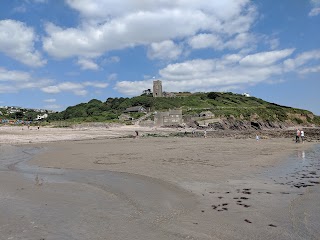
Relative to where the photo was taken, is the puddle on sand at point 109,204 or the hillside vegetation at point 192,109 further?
the hillside vegetation at point 192,109

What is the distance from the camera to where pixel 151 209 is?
7652 mm

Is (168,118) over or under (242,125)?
over

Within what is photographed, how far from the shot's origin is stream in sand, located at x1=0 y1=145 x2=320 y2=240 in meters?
5.95

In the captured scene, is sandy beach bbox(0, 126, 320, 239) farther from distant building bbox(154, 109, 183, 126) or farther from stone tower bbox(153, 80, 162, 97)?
stone tower bbox(153, 80, 162, 97)

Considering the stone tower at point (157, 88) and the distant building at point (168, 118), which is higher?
the stone tower at point (157, 88)

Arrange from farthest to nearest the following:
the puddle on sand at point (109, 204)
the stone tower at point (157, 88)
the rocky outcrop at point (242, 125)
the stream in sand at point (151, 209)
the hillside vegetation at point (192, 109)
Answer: the stone tower at point (157, 88) < the hillside vegetation at point (192, 109) < the rocky outcrop at point (242, 125) < the puddle on sand at point (109, 204) < the stream in sand at point (151, 209)

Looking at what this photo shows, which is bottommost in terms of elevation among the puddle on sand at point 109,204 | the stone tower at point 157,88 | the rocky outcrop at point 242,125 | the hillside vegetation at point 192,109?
the puddle on sand at point 109,204

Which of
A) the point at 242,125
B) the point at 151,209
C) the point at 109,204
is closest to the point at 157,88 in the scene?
the point at 242,125

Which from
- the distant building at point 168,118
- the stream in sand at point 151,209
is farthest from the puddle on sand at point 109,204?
the distant building at point 168,118

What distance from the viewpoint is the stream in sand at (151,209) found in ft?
19.5

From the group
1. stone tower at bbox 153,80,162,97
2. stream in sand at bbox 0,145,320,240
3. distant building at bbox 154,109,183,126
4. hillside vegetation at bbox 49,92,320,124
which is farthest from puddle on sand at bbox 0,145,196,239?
stone tower at bbox 153,80,162,97

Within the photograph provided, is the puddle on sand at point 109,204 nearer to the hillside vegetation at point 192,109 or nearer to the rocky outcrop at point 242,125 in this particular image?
the rocky outcrop at point 242,125

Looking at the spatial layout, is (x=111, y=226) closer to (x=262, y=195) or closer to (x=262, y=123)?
(x=262, y=195)

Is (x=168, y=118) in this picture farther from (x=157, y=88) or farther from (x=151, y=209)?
(x=151, y=209)
